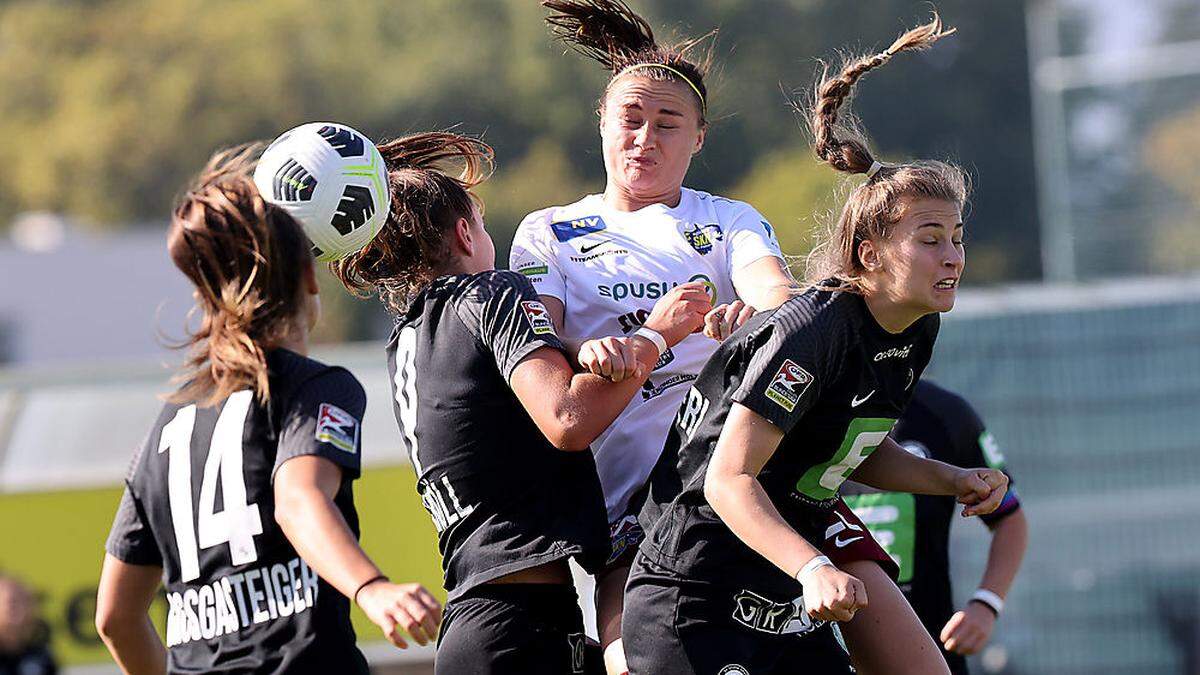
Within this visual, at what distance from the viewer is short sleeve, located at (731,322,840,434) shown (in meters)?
4.10

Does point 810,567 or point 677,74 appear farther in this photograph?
point 677,74

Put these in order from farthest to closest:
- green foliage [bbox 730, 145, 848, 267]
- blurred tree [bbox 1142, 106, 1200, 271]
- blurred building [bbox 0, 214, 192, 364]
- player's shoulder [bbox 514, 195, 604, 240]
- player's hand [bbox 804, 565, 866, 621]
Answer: blurred building [bbox 0, 214, 192, 364]
green foliage [bbox 730, 145, 848, 267]
blurred tree [bbox 1142, 106, 1200, 271]
player's shoulder [bbox 514, 195, 604, 240]
player's hand [bbox 804, 565, 866, 621]

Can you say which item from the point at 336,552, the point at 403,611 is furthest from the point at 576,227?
the point at 403,611

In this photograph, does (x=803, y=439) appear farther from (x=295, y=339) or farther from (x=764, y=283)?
(x=295, y=339)

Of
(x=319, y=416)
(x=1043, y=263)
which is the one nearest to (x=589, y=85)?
(x=1043, y=263)

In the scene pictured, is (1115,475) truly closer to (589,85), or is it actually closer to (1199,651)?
(1199,651)

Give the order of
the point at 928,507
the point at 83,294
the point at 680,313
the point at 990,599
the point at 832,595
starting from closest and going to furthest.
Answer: the point at 832,595 → the point at 680,313 → the point at 990,599 → the point at 928,507 → the point at 83,294

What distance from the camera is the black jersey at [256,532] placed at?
3.92m

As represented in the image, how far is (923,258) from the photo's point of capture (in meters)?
4.27

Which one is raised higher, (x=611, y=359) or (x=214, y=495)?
(x=611, y=359)

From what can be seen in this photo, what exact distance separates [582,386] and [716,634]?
71 centimetres

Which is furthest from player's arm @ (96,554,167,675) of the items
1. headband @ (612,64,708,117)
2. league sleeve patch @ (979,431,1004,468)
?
league sleeve patch @ (979,431,1004,468)

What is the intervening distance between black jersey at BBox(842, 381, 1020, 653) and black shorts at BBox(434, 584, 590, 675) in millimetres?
2041

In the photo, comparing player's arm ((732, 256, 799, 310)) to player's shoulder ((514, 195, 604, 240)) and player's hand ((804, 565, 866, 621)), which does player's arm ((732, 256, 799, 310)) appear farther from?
player's hand ((804, 565, 866, 621))
